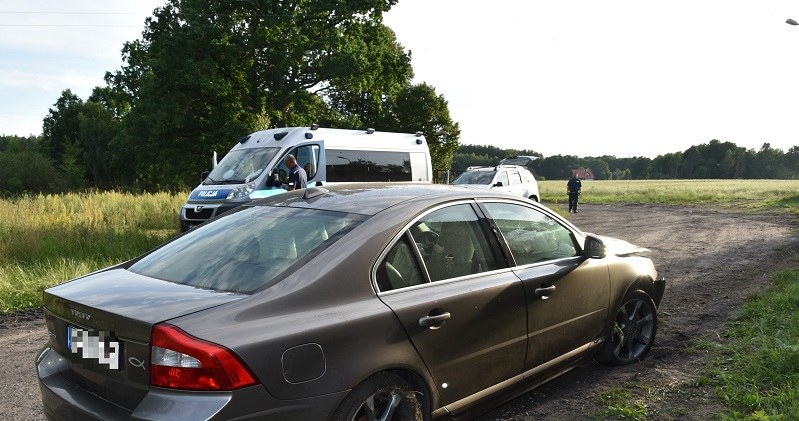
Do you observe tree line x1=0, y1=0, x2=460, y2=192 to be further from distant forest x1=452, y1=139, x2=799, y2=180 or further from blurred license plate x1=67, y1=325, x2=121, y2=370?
distant forest x1=452, y1=139, x2=799, y2=180

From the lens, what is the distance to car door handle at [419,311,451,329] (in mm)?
2947

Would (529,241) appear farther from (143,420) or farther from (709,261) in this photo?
(709,261)

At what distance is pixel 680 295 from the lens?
7.48 metres

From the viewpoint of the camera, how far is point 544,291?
372 centimetres

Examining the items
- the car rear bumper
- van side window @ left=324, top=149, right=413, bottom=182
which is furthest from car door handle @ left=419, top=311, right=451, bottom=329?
van side window @ left=324, top=149, right=413, bottom=182

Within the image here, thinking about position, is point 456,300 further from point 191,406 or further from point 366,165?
point 366,165

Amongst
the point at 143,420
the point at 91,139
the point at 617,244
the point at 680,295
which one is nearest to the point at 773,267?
the point at 680,295

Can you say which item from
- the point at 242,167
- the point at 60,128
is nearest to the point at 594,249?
the point at 242,167

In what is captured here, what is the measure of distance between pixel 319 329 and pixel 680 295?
20.5 ft

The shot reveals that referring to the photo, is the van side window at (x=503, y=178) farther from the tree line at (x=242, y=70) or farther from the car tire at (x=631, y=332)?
the car tire at (x=631, y=332)

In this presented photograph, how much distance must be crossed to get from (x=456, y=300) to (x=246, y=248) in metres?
1.11

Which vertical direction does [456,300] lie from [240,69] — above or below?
below

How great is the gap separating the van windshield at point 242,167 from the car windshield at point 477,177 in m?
7.75

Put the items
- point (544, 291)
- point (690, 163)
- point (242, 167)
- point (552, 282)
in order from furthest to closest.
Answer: point (690, 163), point (242, 167), point (552, 282), point (544, 291)
